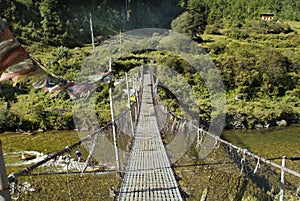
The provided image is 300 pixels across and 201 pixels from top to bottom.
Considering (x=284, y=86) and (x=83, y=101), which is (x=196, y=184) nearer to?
(x=83, y=101)

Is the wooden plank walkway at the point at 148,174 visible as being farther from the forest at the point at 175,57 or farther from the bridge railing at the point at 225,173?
the forest at the point at 175,57

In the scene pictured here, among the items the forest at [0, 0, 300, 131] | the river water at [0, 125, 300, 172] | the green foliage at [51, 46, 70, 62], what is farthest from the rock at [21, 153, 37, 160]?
the green foliage at [51, 46, 70, 62]

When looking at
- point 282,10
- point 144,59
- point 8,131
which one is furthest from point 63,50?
point 282,10

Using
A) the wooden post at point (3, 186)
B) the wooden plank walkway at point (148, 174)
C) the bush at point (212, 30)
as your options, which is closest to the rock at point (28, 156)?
the wooden plank walkway at point (148, 174)

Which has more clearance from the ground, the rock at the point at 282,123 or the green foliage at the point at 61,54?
the green foliage at the point at 61,54

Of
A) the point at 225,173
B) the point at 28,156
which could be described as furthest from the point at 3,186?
the point at 28,156

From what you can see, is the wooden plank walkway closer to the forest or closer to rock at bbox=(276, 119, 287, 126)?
the forest

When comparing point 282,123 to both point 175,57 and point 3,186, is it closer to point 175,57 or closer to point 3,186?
point 175,57
